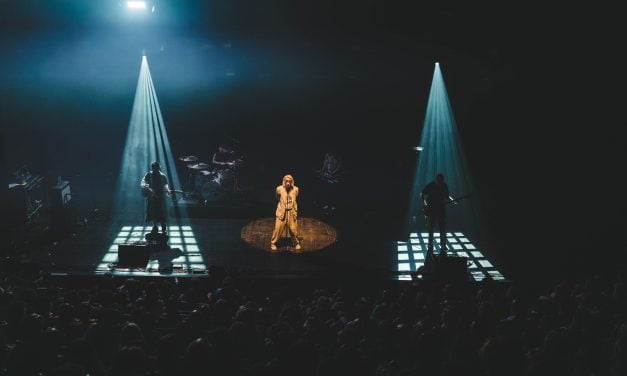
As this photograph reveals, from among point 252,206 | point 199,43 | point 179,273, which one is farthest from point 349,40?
point 179,273

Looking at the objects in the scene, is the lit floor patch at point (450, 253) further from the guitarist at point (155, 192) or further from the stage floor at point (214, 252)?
the guitarist at point (155, 192)

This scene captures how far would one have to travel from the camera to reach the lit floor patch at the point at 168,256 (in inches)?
392

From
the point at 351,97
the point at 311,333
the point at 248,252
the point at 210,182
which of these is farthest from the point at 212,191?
the point at 311,333

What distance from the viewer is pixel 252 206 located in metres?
14.0

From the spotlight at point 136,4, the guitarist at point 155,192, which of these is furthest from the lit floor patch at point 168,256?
the spotlight at point 136,4

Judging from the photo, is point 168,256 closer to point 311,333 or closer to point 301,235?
point 301,235

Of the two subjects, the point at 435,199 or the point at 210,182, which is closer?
the point at 435,199

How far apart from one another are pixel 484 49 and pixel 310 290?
899 centimetres

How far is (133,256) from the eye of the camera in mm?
9930

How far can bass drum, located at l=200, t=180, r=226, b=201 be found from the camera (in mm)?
15062

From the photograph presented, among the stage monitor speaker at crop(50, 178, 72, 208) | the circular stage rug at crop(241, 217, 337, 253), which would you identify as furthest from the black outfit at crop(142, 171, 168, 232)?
the stage monitor speaker at crop(50, 178, 72, 208)

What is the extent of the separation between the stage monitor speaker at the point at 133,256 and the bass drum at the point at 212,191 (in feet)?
16.7

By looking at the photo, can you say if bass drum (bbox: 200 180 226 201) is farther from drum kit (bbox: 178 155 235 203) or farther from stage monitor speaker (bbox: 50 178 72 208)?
stage monitor speaker (bbox: 50 178 72 208)

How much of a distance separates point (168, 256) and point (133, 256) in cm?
106
